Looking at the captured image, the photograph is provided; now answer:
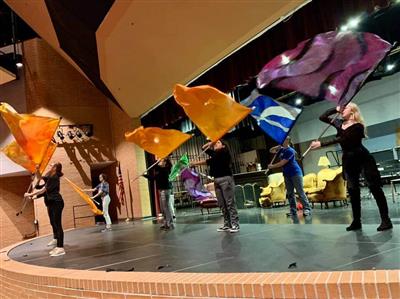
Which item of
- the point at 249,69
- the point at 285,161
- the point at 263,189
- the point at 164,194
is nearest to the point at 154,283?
the point at 285,161

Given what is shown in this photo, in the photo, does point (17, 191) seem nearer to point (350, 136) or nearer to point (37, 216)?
point (37, 216)

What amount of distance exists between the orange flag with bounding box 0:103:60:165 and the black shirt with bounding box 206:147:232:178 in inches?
128

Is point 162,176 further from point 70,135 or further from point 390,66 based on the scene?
point 70,135

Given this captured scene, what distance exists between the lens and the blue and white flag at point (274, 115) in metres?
5.41

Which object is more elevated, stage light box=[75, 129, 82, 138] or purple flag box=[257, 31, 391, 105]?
stage light box=[75, 129, 82, 138]

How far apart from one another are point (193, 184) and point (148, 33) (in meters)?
4.63

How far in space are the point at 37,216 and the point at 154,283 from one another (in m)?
14.1

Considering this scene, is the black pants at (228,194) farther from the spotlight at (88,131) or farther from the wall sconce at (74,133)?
the spotlight at (88,131)

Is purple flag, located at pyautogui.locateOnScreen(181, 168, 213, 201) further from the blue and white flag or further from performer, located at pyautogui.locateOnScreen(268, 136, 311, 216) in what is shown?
the blue and white flag

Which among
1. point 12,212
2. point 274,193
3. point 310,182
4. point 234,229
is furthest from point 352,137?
point 12,212

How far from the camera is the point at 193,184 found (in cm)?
1189

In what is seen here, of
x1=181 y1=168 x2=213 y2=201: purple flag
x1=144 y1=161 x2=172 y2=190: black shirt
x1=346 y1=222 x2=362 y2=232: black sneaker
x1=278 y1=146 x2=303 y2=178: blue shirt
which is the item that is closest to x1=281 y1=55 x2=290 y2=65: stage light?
x1=346 y1=222 x2=362 y2=232: black sneaker

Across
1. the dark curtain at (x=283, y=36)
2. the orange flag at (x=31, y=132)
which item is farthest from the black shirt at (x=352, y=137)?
the orange flag at (x=31, y=132)

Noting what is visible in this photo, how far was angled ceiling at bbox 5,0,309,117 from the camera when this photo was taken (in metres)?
8.00
